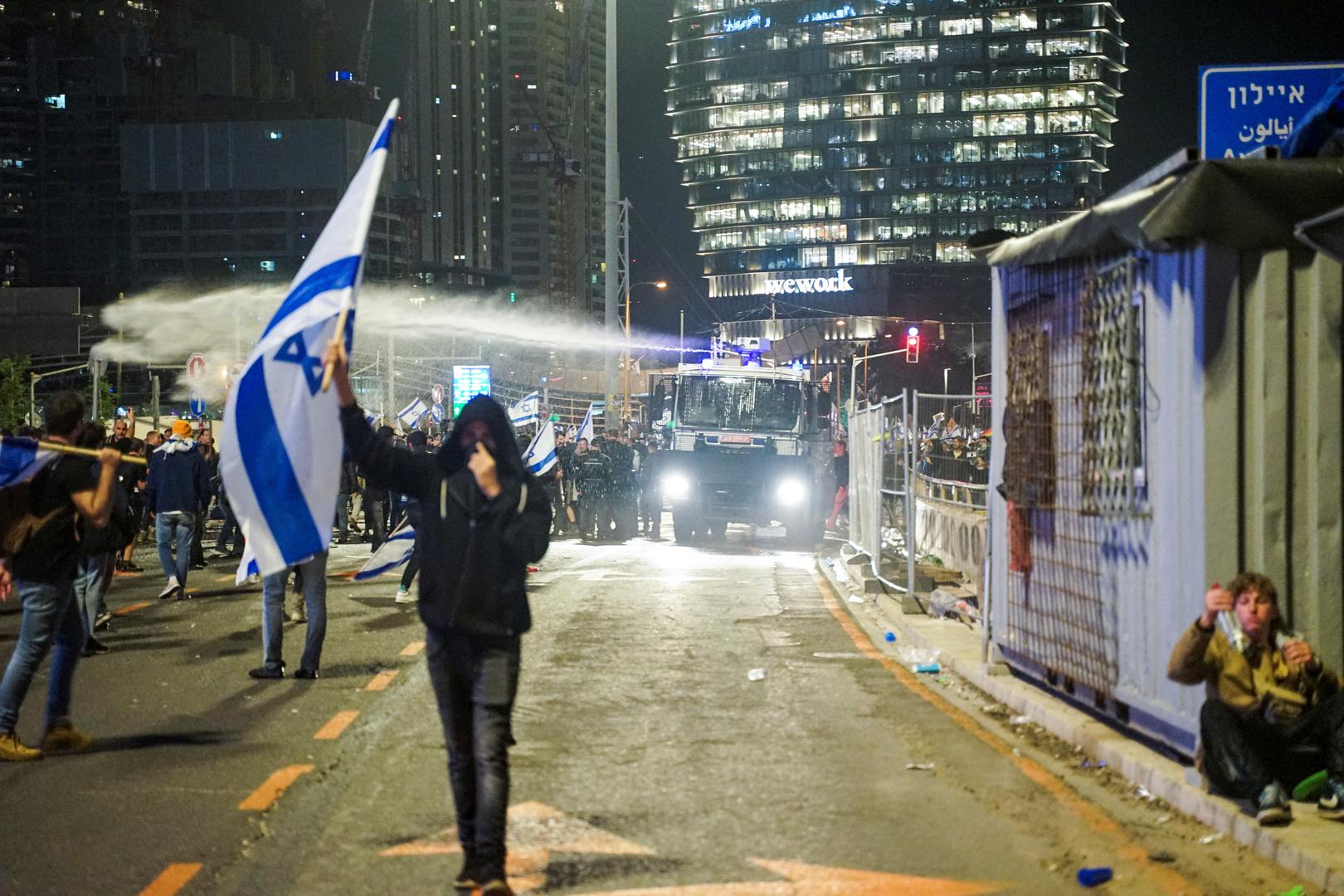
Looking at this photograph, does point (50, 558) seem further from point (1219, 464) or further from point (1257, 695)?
point (1257, 695)

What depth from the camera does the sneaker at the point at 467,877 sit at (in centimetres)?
575

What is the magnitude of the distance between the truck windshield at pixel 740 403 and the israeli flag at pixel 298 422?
2096 cm

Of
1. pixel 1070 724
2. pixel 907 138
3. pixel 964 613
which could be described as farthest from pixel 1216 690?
pixel 907 138

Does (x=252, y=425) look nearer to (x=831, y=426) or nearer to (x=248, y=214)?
(x=831, y=426)

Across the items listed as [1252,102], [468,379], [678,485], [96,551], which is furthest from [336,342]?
[468,379]

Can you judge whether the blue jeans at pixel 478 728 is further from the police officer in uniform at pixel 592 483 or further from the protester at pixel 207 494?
the police officer in uniform at pixel 592 483

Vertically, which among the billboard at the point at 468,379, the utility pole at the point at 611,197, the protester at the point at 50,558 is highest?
the utility pole at the point at 611,197

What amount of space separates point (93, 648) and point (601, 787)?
6.79 meters

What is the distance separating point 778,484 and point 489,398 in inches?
836

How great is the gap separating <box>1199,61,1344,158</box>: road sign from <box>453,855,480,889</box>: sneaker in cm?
715

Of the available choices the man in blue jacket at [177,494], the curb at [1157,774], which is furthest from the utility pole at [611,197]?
the curb at [1157,774]

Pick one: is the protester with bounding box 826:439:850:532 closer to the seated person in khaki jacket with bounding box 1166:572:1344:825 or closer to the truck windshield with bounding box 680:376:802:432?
the truck windshield with bounding box 680:376:802:432

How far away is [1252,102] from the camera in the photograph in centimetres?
1038

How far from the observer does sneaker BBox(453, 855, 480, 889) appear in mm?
5746
